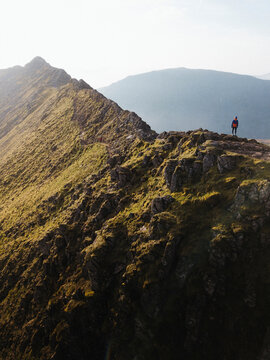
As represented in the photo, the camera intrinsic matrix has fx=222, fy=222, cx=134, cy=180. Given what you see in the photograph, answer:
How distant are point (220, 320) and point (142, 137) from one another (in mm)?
39106

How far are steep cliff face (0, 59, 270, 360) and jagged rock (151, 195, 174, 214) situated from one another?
144 mm

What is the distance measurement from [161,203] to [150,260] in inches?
310

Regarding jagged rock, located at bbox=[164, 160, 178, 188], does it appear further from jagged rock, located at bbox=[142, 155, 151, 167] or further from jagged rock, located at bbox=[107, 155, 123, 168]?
jagged rock, located at bbox=[107, 155, 123, 168]

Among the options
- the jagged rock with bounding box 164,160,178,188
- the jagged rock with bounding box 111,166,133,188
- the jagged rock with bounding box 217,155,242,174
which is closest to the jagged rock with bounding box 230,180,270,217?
the jagged rock with bounding box 217,155,242,174

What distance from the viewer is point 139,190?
125ft

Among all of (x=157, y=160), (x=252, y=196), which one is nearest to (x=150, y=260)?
(x=252, y=196)

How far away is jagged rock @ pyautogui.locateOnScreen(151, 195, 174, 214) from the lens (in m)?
30.6

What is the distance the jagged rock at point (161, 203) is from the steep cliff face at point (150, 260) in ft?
0.47

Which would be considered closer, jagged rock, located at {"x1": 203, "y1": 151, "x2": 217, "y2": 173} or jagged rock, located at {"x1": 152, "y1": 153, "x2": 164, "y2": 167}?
jagged rock, located at {"x1": 203, "y1": 151, "x2": 217, "y2": 173}

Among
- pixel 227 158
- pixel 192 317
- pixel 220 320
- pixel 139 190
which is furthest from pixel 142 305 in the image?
pixel 227 158

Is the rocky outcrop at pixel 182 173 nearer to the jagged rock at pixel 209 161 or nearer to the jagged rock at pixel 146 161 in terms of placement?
→ the jagged rock at pixel 209 161

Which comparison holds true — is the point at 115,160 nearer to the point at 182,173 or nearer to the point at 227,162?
the point at 182,173

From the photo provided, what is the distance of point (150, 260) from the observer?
2680 cm

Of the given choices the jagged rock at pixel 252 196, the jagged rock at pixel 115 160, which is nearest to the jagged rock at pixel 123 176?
the jagged rock at pixel 115 160
